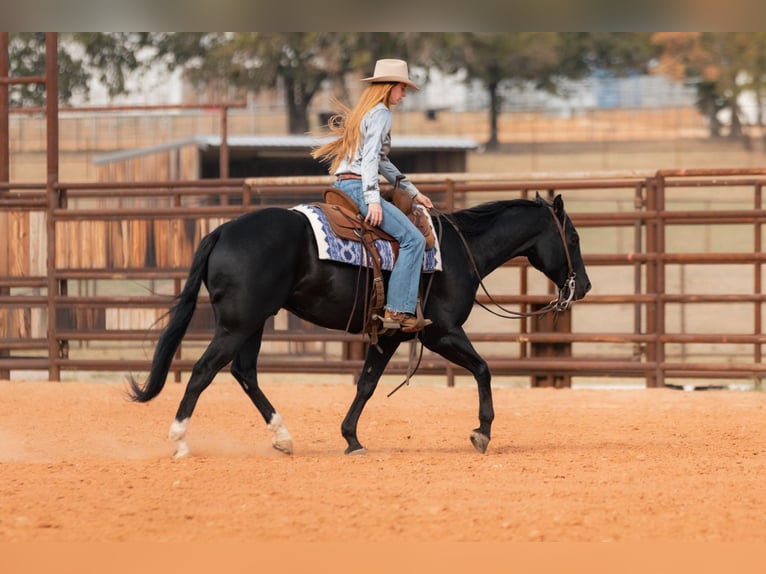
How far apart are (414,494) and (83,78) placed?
3810cm

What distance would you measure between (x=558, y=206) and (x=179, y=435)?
2.86 m

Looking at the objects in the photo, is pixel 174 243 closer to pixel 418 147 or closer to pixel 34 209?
pixel 34 209

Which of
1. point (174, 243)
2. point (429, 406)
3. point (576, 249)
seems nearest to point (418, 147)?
point (174, 243)

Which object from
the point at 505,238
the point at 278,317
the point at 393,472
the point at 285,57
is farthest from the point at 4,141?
the point at 285,57

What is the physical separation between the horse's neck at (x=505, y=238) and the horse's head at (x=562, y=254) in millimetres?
71

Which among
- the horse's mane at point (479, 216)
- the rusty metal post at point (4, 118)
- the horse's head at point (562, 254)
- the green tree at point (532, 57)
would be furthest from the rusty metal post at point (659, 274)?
the green tree at point (532, 57)

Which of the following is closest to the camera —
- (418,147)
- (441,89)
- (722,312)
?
(722,312)

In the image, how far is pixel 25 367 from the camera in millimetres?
12781

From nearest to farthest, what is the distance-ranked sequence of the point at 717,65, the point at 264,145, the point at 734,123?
1. the point at 264,145
2. the point at 734,123
3. the point at 717,65

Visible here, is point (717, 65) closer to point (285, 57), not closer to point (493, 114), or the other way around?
point (493, 114)

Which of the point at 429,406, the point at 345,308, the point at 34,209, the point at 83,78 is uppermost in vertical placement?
the point at 83,78

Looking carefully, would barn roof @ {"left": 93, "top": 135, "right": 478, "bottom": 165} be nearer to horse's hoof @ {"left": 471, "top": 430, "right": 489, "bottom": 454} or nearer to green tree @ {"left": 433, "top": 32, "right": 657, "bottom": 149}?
green tree @ {"left": 433, "top": 32, "right": 657, "bottom": 149}

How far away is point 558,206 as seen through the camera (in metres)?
8.30

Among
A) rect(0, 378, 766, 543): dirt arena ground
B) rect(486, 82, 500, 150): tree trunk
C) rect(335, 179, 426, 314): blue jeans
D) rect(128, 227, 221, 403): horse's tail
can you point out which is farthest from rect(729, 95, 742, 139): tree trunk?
rect(128, 227, 221, 403): horse's tail
